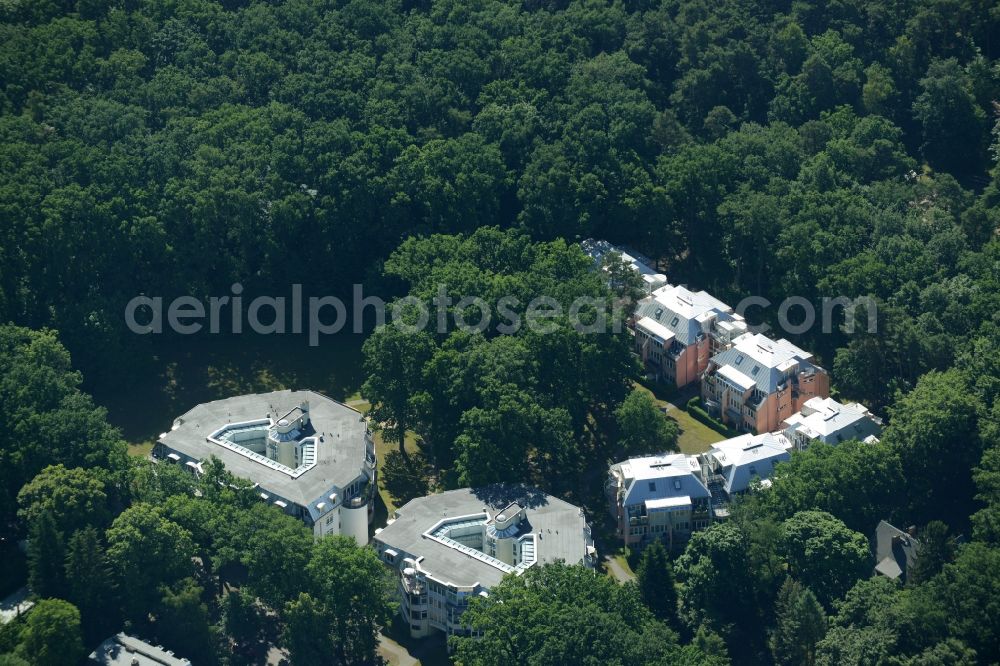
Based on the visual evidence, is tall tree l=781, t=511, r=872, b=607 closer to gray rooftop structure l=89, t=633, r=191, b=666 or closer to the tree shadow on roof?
the tree shadow on roof

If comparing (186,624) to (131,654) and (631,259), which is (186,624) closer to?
(131,654)

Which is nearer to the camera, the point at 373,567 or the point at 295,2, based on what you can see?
the point at 373,567

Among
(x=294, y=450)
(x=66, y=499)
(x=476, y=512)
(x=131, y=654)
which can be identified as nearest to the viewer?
(x=131, y=654)

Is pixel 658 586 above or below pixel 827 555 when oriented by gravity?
below

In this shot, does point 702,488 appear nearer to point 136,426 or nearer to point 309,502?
point 309,502

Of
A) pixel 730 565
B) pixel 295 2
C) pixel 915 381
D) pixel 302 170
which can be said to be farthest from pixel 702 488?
pixel 295 2

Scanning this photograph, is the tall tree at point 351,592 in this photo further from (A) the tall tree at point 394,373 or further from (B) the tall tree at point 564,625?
(A) the tall tree at point 394,373

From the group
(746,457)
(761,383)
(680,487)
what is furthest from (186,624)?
(761,383)
